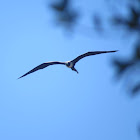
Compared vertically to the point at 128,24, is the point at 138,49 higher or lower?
lower

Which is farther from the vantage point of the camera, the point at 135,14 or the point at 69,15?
the point at 69,15

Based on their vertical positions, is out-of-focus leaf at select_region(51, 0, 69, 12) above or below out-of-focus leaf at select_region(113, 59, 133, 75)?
above

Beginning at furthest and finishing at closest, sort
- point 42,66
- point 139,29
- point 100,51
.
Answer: point 42,66 → point 100,51 → point 139,29

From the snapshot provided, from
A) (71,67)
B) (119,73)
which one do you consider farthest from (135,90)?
(71,67)

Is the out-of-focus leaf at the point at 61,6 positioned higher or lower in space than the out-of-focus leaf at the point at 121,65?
higher

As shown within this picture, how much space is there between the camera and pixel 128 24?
3340mm

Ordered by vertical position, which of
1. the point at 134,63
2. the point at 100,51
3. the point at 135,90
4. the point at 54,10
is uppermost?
the point at 100,51

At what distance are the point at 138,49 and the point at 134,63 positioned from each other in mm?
165

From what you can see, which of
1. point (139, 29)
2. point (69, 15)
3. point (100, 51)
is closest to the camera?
point (139, 29)

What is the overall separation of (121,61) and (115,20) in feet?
1.58

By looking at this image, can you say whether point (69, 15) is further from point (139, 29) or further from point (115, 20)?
point (139, 29)

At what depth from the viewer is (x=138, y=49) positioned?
10.9ft

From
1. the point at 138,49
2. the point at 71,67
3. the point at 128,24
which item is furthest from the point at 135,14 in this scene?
the point at 71,67

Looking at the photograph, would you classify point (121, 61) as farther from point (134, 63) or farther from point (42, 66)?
point (42, 66)
